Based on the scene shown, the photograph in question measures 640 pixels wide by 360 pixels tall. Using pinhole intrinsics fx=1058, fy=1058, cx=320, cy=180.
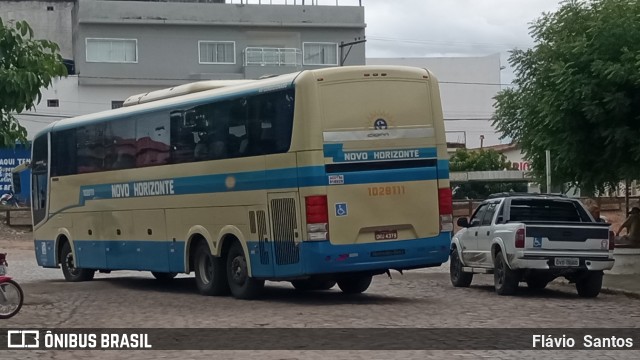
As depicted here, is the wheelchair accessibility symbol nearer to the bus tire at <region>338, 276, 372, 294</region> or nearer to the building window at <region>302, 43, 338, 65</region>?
the bus tire at <region>338, 276, 372, 294</region>

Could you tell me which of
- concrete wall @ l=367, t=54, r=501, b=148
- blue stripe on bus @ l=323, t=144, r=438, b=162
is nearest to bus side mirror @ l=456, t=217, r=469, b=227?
blue stripe on bus @ l=323, t=144, r=438, b=162

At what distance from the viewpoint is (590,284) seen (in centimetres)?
1969

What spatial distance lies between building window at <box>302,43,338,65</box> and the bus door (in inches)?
1516

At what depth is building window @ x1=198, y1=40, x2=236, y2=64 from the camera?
62344mm

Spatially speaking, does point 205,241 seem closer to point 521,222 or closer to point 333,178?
point 333,178

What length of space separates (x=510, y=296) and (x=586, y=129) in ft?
18.2

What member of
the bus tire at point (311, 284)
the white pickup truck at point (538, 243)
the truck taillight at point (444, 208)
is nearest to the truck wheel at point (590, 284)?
the white pickup truck at point (538, 243)

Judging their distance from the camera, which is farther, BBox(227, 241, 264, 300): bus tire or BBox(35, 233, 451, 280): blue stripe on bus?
BBox(227, 241, 264, 300): bus tire

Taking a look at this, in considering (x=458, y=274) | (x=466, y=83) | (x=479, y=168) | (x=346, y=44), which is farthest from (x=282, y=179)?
(x=466, y=83)

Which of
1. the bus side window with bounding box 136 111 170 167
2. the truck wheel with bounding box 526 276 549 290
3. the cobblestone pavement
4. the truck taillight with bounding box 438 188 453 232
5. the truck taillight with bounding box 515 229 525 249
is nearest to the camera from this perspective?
the cobblestone pavement

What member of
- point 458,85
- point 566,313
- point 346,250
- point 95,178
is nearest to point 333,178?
point 346,250

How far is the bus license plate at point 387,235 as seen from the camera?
17484mm

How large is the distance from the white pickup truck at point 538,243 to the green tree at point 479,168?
40.6m

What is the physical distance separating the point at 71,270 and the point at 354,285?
8290mm
